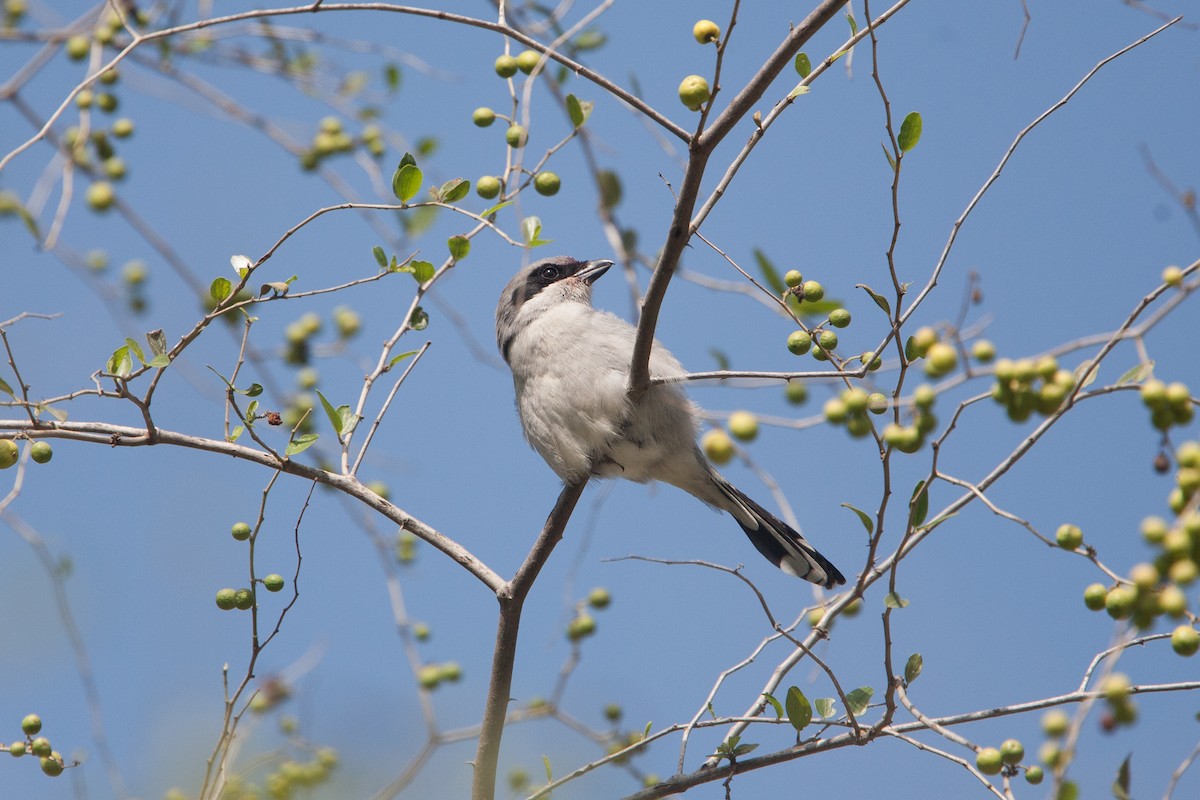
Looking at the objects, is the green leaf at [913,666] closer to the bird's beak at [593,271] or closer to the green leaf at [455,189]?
the green leaf at [455,189]

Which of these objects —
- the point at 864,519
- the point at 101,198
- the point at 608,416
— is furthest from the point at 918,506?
the point at 101,198

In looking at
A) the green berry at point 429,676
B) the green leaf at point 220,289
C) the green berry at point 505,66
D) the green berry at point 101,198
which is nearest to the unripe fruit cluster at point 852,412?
the green leaf at point 220,289

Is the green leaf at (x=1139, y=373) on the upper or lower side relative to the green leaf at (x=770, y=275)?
lower

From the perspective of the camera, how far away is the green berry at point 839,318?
3.31 metres

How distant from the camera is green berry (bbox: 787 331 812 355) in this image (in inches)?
130

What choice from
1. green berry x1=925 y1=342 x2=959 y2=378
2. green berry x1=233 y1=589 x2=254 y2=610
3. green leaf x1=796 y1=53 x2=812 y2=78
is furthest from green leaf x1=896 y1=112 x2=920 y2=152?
green berry x1=233 y1=589 x2=254 y2=610

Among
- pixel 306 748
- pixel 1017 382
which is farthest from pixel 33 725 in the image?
pixel 1017 382

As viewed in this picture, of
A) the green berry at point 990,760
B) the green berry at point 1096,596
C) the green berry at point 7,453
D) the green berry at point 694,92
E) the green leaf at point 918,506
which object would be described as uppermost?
the green berry at point 694,92

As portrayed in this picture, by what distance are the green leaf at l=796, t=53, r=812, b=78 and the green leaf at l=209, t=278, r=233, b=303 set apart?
76.2 inches

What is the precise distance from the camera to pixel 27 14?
242 inches

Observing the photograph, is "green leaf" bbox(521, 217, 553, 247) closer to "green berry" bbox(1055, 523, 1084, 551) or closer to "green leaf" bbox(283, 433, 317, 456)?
"green leaf" bbox(283, 433, 317, 456)

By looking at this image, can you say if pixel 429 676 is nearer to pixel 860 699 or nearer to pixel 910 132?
pixel 860 699

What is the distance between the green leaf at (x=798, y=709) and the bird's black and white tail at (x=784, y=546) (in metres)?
1.99

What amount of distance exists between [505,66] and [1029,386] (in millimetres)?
2689
